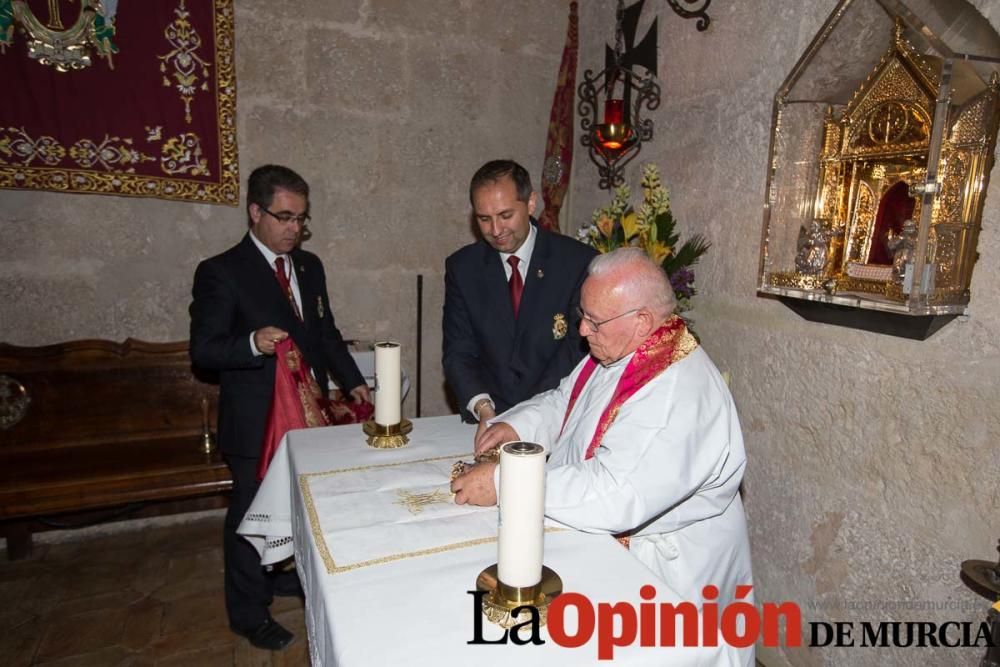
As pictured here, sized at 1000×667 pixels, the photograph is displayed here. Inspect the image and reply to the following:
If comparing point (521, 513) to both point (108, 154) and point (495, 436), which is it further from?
point (108, 154)

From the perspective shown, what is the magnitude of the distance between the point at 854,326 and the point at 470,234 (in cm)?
302

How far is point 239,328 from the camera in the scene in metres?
3.08

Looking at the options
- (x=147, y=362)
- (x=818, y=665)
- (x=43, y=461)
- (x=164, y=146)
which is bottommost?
(x=818, y=665)

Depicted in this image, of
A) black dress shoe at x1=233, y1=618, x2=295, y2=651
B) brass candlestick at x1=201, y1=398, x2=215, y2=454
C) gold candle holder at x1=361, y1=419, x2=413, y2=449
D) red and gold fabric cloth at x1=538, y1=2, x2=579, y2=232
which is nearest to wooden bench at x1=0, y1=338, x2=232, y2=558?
brass candlestick at x1=201, y1=398, x2=215, y2=454

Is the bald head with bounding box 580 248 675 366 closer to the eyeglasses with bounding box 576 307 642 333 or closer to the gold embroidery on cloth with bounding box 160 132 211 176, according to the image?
the eyeglasses with bounding box 576 307 642 333

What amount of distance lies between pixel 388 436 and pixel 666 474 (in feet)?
3.37

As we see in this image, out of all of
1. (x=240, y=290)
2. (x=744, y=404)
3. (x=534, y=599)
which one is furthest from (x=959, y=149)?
(x=240, y=290)

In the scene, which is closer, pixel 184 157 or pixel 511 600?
pixel 511 600

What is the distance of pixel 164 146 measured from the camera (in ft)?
13.5

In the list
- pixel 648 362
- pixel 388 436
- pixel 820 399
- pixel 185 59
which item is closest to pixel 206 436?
pixel 388 436

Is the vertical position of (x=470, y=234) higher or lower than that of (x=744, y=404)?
higher

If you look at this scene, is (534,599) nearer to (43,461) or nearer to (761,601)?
(761,601)

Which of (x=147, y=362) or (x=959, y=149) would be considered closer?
(x=959, y=149)

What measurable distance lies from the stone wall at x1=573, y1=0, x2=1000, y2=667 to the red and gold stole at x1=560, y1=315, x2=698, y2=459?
106 cm
